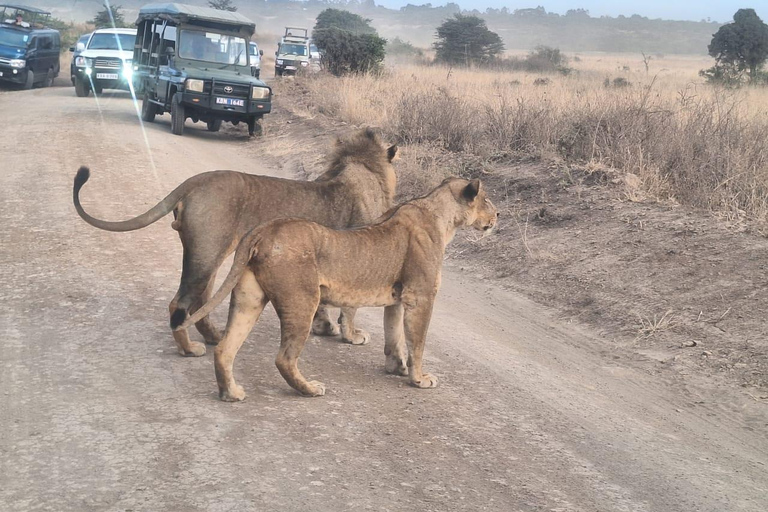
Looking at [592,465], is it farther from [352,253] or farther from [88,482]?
[88,482]

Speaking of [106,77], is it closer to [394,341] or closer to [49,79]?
[49,79]

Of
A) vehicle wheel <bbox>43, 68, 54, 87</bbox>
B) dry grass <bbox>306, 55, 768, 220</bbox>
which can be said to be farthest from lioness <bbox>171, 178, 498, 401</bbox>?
vehicle wheel <bbox>43, 68, 54, 87</bbox>

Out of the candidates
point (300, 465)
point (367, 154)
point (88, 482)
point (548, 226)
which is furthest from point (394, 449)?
point (548, 226)

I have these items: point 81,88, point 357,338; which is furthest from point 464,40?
point 357,338

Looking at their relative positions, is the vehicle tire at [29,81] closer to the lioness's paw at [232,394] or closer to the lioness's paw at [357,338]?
the lioness's paw at [357,338]

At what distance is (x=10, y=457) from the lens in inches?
171

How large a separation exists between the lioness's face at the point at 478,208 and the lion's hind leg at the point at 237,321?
1.81 meters

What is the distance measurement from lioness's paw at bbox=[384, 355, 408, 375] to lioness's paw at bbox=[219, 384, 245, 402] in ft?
4.04

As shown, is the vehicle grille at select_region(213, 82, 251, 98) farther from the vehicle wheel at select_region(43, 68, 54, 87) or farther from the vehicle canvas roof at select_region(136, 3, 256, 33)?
the vehicle wheel at select_region(43, 68, 54, 87)

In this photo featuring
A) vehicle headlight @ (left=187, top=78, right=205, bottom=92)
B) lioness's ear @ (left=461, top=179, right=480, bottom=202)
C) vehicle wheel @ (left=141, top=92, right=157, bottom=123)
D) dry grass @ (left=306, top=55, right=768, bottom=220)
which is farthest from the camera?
vehicle wheel @ (left=141, top=92, right=157, bottom=123)

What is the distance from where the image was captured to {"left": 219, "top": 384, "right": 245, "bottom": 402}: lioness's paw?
525cm

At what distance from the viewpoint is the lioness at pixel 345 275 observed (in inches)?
200

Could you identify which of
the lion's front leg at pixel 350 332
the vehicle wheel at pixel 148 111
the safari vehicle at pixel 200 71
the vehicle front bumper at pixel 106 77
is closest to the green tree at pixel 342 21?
the vehicle front bumper at pixel 106 77

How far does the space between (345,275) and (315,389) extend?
0.75 meters
